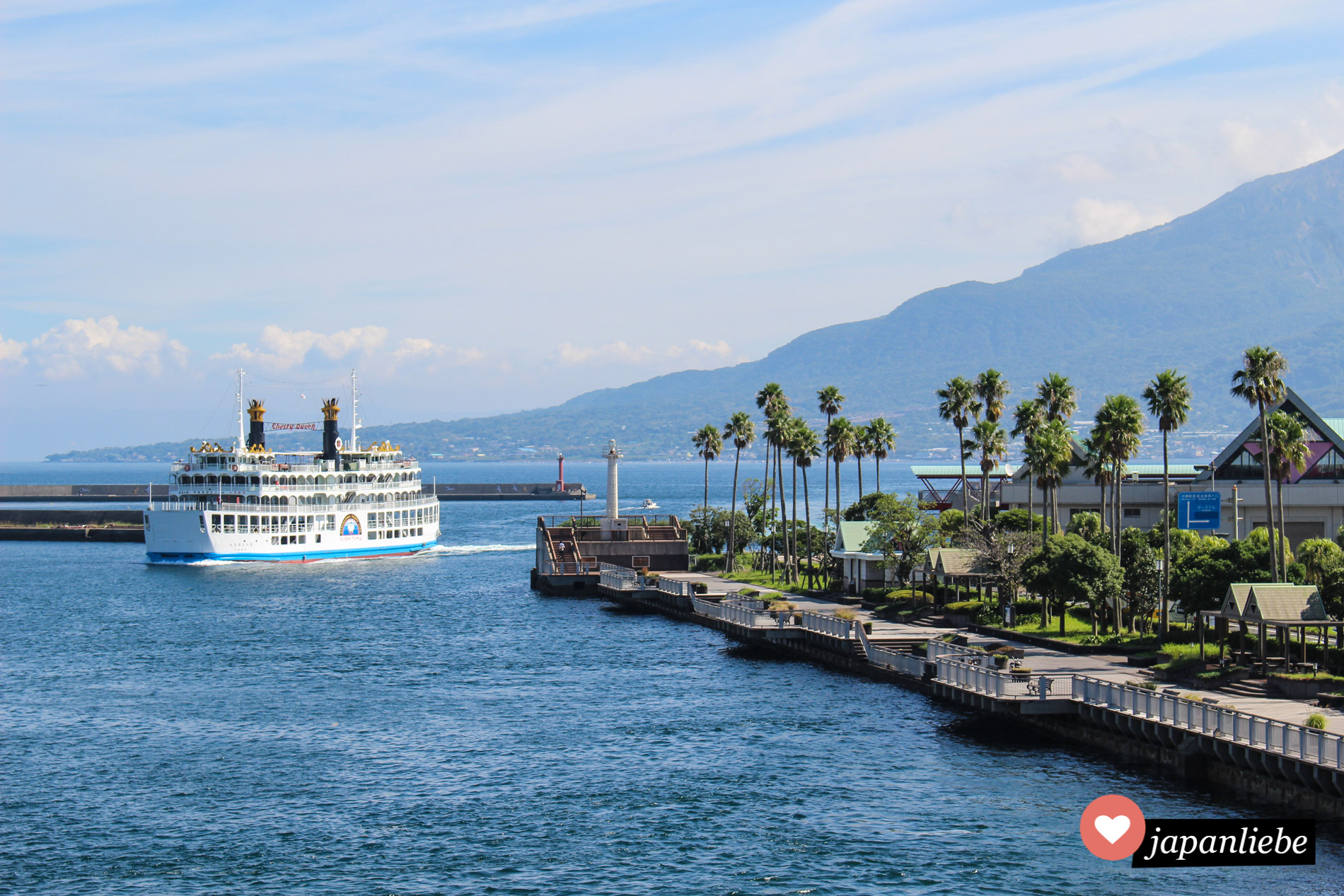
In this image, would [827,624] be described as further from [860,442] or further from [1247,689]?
[860,442]

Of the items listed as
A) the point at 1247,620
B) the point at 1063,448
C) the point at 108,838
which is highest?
the point at 1063,448

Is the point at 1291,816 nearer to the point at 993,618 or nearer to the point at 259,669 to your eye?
the point at 993,618

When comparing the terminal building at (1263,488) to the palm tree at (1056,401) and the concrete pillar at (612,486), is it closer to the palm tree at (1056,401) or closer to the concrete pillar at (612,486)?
the palm tree at (1056,401)

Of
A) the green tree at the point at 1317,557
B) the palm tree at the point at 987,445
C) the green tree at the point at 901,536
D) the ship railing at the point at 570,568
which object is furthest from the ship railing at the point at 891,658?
the ship railing at the point at 570,568

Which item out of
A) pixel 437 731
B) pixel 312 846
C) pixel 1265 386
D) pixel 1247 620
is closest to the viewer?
pixel 312 846

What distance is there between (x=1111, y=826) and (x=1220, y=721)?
5.79 m

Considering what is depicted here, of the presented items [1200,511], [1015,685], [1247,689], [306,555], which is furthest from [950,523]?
[306,555]

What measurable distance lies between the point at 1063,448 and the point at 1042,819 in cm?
3909

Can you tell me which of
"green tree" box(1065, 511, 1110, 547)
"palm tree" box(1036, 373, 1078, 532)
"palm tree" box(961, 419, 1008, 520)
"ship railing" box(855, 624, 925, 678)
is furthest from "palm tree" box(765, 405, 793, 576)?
"ship railing" box(855, 624, 925, 678)

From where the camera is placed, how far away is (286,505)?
140m

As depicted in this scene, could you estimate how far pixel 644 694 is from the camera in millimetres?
60594

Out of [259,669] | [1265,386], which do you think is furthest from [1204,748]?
[259,669]

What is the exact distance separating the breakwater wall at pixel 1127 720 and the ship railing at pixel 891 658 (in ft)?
0.23

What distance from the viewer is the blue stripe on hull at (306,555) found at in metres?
135
